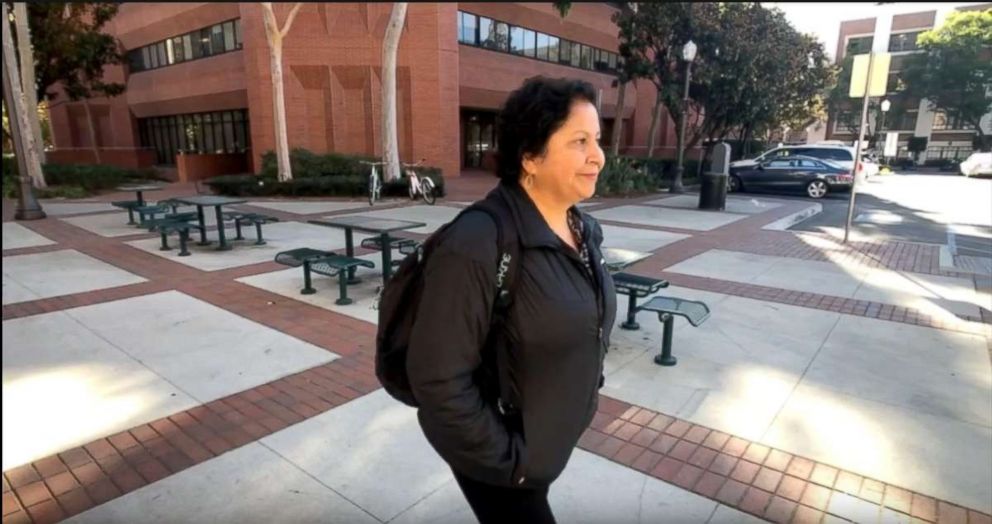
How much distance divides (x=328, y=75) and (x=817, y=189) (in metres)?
17.5

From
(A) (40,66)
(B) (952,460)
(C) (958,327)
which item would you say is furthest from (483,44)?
(B) (952,460)

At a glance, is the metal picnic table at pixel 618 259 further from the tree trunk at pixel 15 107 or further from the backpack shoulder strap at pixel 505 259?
the tree trunk at pixel 15 107

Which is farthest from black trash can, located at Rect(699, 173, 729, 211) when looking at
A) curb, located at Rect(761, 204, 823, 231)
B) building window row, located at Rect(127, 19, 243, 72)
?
building window row, located at Rect(127, 19, 243, 72)

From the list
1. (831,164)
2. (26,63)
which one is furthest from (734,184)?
(26,63)

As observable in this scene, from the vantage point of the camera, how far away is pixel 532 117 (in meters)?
1.61

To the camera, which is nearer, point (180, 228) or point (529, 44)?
point (180, 228)

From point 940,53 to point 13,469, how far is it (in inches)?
2352

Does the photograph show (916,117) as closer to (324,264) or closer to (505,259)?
(324,264)

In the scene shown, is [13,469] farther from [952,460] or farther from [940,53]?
[940,53]

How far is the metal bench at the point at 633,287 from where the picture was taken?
4848 mm

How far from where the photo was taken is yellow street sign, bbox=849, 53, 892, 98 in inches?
340

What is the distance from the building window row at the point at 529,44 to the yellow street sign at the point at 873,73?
16238 millimetres

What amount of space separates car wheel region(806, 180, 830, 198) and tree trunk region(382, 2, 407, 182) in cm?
1321

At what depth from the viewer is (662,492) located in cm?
282
